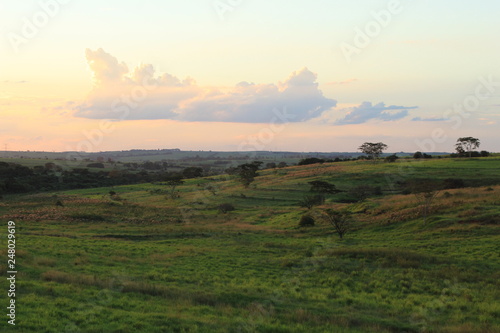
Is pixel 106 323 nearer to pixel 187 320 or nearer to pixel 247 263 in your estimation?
pixel 187 320

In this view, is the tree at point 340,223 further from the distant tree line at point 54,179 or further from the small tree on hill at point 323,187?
the distant tree line at point 54,179

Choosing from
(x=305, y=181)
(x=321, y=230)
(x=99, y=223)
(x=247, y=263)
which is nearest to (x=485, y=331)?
(x=247, y=263)

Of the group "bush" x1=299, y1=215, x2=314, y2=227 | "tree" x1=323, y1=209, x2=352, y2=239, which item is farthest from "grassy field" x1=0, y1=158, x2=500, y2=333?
"bush" x1=299, y1=215, x2=314, y2=227

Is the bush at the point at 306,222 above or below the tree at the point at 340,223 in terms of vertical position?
below

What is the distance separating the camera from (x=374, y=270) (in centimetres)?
2453

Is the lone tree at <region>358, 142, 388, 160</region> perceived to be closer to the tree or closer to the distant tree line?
the distant tree line

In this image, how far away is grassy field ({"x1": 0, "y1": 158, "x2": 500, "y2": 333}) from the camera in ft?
46.0

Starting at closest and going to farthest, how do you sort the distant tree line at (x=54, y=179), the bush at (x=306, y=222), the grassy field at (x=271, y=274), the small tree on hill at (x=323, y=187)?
the grassy field at (x=271, y=274), the bush at (x=306, y=222), the small tree on hill at (x=323, y=187), the distant tree line at (x=54, y=179)

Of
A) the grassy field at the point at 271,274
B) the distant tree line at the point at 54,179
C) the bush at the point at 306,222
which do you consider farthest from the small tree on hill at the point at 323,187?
the distant tree line at the point at 54,179

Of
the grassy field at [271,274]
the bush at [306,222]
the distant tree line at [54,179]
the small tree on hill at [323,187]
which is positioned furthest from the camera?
the distant tree line at [54,179]

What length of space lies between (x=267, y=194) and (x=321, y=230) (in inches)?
1594

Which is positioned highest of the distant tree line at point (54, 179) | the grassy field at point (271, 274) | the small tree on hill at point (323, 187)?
the small tree on hill at point (323, 187)

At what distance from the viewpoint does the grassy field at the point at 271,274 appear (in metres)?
14.0

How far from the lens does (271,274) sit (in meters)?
23.8
